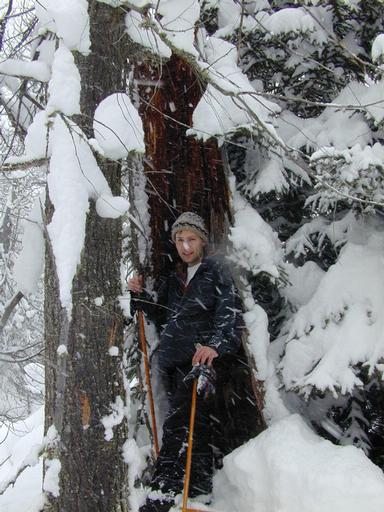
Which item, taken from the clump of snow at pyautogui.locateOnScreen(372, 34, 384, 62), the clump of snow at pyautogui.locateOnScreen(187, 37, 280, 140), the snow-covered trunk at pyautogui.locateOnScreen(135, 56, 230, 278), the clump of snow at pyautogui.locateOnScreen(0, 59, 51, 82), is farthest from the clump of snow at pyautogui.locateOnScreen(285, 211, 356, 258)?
the clump of snow at pyautogui.locateOnScreen(0, 59, 51, 82)

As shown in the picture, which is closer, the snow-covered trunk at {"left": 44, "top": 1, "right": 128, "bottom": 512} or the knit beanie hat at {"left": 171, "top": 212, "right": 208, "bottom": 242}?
the snow-covered trunk at {"left": 44, "top": 1, "right": 128, "bottom": 512}

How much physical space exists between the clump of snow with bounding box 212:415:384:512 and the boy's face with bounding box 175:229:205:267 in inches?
60.7

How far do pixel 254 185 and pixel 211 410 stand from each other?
2.12 m

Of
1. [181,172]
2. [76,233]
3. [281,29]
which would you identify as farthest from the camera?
→ [181,172]

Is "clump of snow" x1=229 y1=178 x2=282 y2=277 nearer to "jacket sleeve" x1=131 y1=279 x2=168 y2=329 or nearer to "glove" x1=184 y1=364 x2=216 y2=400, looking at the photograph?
"jacket sleeve" x1=131 y1=279 x2=168 y2=329

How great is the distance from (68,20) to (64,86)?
16.6 inches

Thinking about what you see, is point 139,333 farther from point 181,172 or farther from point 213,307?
point 181,172

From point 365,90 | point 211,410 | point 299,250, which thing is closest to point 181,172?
point 299,250

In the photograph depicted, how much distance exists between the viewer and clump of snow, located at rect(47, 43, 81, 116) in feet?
10.7

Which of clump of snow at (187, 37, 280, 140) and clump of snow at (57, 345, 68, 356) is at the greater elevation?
clump of snow at (187, 37, 280, 140)

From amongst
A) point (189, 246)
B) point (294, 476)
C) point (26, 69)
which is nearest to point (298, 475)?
point (294, 476)

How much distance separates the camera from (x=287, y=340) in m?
4.57

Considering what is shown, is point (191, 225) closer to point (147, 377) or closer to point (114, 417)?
point (147, 377)

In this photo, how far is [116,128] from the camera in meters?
3.37
